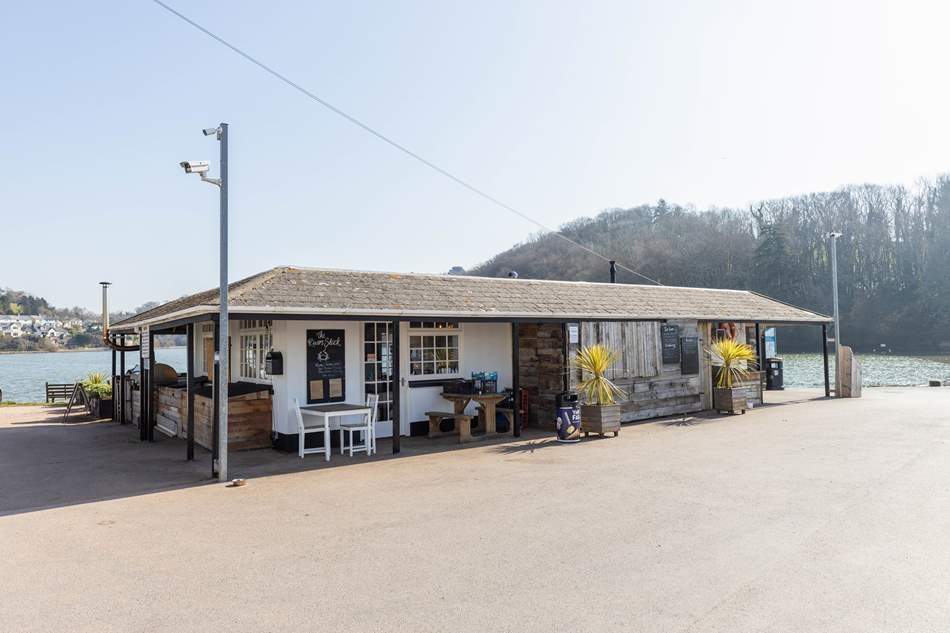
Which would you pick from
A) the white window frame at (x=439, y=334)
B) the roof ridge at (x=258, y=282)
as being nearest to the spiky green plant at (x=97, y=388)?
the roof ridge at (x=258, y=282)

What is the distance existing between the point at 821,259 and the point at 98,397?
66781mm

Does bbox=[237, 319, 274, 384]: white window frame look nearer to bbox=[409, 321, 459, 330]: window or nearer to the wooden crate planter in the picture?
bbox=[409, 321, 459, 330]: window

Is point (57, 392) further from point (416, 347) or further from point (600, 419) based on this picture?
point (600, 419)

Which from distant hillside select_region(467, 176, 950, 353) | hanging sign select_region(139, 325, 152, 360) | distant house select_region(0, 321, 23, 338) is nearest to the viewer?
hanging sign select_region(139, 325, 152, 360)

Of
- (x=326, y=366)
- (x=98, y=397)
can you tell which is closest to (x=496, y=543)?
(x=326, y=366)

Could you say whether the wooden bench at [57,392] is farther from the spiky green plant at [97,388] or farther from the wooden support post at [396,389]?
the wooden support post at [396,389]

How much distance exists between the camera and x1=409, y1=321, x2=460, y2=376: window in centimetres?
1184

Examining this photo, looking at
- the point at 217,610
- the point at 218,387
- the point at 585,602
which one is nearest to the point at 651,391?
the point at 218,387

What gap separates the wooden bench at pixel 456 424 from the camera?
11.0 metres

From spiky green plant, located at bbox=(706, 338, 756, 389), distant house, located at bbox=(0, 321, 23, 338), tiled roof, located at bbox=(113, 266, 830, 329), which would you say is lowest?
spiky green plant, located at bbox=(706, 338, 756, 389)

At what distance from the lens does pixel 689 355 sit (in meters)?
14.8

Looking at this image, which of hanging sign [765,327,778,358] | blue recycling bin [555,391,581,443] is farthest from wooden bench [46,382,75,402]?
hanging sign [765,327,778,358]

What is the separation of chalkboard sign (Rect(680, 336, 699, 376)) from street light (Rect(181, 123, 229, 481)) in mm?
10280

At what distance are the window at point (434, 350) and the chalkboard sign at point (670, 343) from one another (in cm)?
492
